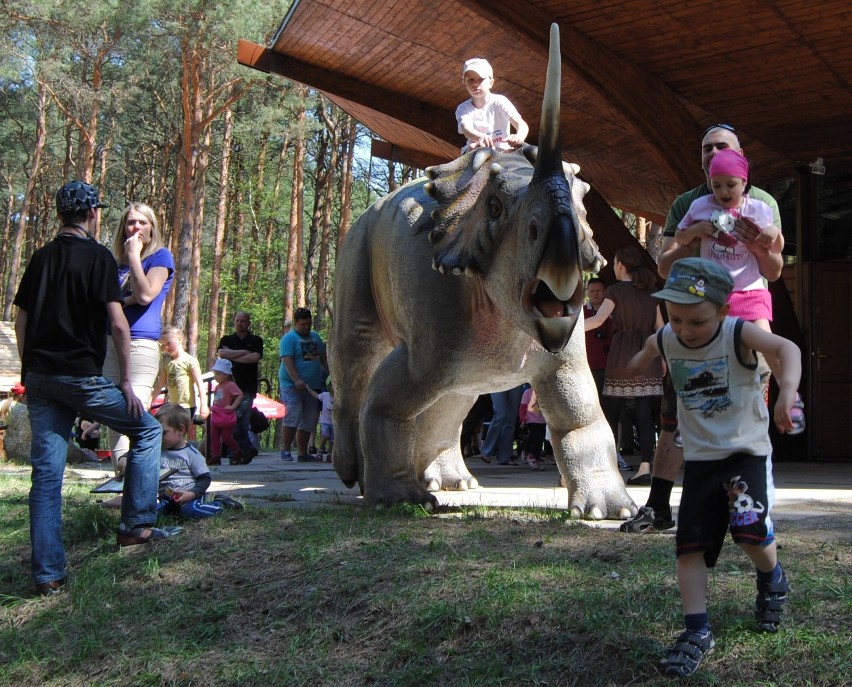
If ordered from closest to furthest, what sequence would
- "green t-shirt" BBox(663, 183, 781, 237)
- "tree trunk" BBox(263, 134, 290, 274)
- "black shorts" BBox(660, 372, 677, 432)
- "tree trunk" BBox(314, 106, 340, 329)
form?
1. "black shorts" BBox(660, 372, 677, 432)
2. "green t-shirt" BBox(663, 183, 781, 237)
3. "tree trunk" BBox(314, 106, 340, 329)
4. "tree trunk" BBox(263, 134, 290, 274)

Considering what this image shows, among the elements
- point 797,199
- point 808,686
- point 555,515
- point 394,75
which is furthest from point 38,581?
point 797,199

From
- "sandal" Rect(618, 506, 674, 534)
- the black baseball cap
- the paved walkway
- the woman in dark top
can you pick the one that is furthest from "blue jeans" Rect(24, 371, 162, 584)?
the woman in dark top

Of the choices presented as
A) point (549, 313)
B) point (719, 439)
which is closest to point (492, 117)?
point (549, 313)

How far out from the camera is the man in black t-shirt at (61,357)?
4.18 metres

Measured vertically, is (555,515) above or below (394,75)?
below

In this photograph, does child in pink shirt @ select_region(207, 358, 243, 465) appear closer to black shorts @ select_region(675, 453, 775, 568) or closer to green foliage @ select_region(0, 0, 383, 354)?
black shorts @ select_region(675, 453, 775, 568)

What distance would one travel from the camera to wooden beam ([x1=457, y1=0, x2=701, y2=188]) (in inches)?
329

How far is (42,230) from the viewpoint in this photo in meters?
38.5

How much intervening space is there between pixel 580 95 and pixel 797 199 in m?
3.36

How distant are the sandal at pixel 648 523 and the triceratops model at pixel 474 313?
17.1 inches

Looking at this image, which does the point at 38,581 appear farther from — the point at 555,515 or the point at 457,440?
the point at 457,440

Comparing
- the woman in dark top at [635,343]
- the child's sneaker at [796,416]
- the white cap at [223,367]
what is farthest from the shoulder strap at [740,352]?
the white cap at [223,367]

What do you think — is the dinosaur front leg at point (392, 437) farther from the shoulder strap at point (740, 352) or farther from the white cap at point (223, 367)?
the white cap at point (223, 367)

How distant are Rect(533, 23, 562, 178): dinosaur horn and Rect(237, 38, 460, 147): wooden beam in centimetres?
755
